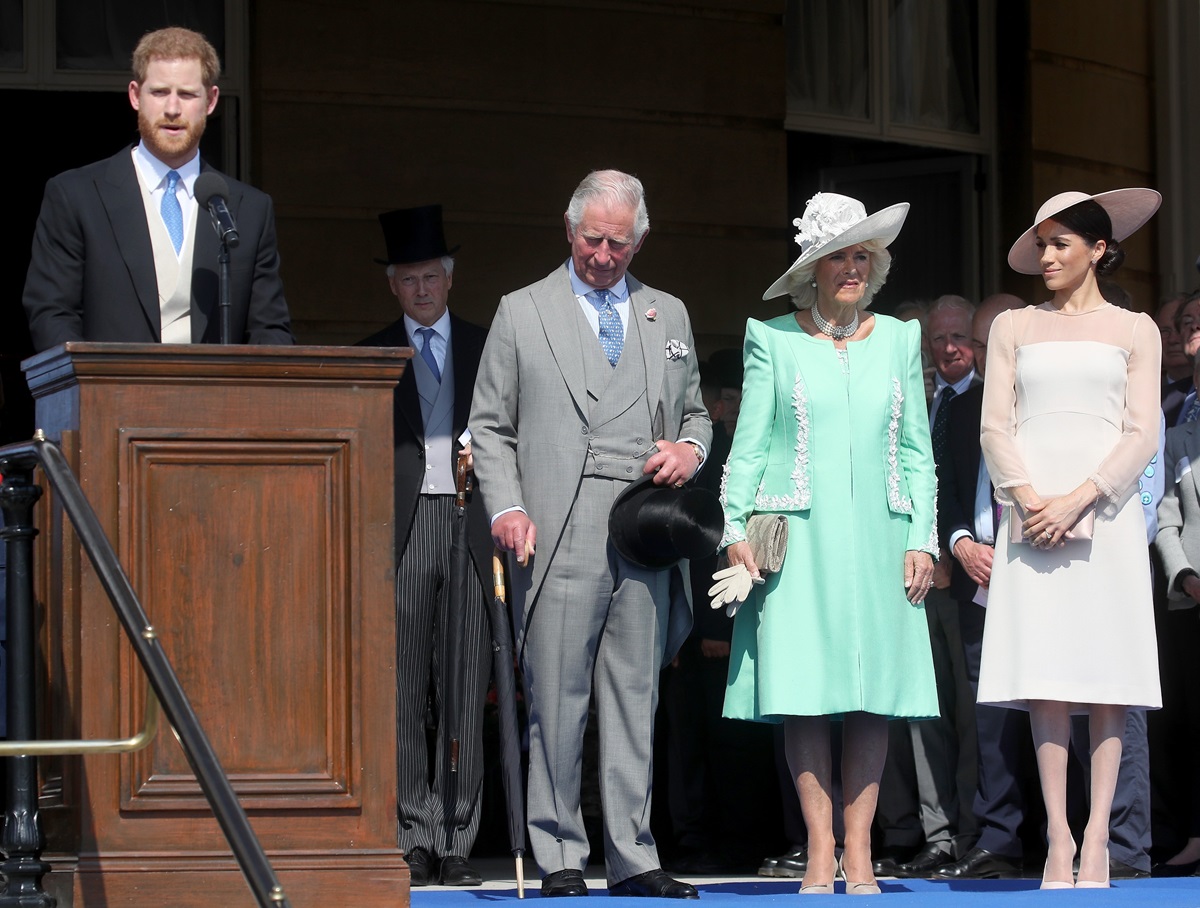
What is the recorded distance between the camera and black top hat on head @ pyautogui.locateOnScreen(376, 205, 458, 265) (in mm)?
6539

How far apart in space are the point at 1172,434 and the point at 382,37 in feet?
12.6

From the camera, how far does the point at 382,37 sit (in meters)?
8.61

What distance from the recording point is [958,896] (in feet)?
16.0

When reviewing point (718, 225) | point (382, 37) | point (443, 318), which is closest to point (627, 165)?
point (718, 225)

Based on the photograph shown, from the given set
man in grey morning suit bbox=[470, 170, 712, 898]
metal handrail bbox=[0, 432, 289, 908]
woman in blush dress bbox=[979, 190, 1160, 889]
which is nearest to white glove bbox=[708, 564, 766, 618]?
man in grey morning suit bbox=[470, 170, 712, 898]

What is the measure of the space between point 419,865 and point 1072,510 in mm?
2188

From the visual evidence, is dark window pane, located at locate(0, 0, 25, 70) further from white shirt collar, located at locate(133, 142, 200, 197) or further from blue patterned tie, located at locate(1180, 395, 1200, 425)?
blue patterned tie, located at locate(1180, 395, 1200, 425)

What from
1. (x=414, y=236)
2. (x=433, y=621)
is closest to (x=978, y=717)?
(x=433, y=621)

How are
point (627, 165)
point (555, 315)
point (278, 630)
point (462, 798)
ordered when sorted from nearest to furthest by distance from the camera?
point (278, 630), point (555, 315), point (462, 798), point (627, 165)

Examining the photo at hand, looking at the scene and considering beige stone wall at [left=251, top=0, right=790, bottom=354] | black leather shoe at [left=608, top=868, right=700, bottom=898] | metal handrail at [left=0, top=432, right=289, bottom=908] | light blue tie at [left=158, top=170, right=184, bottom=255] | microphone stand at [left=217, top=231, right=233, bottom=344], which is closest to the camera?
metal handrail at [left=0, top=432, right=289, bottom=908]

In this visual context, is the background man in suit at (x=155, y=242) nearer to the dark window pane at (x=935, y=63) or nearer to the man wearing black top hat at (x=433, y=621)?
the man wearing black top hat at (x=433, y=621)

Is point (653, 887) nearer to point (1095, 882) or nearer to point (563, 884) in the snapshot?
point (563, 884)

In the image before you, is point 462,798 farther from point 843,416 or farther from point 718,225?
point 718,225

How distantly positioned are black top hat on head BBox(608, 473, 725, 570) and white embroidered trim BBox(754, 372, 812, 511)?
191 mm
